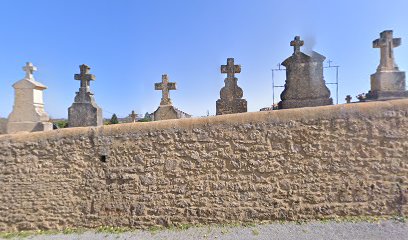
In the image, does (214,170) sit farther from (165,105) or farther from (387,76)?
(387,76)

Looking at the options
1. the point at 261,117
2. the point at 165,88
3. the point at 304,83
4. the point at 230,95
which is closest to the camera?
the point at 261,117

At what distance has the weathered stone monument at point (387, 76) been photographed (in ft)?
19.4

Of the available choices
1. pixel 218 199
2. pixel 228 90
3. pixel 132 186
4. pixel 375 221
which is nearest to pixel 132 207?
pixel 132 186

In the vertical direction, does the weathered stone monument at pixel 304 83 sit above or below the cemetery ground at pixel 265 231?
above

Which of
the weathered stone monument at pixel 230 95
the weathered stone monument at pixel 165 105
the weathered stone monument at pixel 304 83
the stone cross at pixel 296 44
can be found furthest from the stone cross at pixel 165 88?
the stone cross at pixel 296 44

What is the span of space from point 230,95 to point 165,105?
2062mm

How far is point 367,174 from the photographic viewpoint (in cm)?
466

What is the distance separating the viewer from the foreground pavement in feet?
13.8

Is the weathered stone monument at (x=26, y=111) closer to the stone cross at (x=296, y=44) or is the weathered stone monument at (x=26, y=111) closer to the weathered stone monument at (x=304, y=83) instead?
the weathered stone monument at (x=304, y=83)

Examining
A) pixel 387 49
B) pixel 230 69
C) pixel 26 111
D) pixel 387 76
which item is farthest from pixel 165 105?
pixel 387 49

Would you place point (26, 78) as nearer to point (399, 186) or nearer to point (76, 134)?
point (76, 134)

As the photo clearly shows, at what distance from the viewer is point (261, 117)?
4.94 metres

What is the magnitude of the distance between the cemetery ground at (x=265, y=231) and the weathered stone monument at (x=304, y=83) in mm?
3031

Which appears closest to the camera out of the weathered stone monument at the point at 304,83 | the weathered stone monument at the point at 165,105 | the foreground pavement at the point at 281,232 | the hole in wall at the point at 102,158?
the foreground pavement at the point at 281,232
